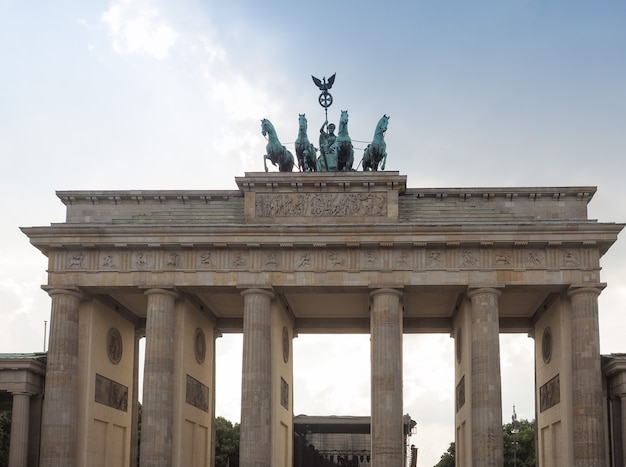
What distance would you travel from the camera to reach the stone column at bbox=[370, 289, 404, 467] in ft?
148

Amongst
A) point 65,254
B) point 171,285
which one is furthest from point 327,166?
point 65,254

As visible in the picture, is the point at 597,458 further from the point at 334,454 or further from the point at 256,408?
the point at 334,454

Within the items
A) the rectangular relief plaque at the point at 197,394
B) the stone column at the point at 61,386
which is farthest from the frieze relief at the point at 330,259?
the rectangular relief plaque at the point at 197,394

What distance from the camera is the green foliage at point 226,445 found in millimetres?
98438

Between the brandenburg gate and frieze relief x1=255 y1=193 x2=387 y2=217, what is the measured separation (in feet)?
0.24

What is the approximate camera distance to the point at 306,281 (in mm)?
47250

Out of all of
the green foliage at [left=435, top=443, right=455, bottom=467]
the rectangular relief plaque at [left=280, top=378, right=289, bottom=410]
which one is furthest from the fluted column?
the green foliage at [left=435, top=443, right=455, bottom=467]

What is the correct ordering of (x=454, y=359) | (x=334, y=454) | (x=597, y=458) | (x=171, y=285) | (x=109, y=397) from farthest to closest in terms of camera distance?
(x=334, y=454) → (x=454, y=359) → (x=109, y=397) → (x=171, y=285) → (x=597, y=458)

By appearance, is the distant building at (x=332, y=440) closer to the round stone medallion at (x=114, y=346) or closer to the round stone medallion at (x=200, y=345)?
the round stone medallion at (x=200, y=345)

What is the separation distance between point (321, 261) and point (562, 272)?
12.0 metres

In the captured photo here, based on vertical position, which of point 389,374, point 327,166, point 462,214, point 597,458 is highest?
point 327,166

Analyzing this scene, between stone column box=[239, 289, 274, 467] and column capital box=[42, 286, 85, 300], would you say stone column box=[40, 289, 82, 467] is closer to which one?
column capital box=[42, 286, 85, 300]

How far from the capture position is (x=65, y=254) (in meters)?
48.1

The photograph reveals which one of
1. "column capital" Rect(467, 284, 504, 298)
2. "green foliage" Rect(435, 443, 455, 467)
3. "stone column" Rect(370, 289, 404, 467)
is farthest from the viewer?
"green foliage" Rect(435, 443, 455, 467)
